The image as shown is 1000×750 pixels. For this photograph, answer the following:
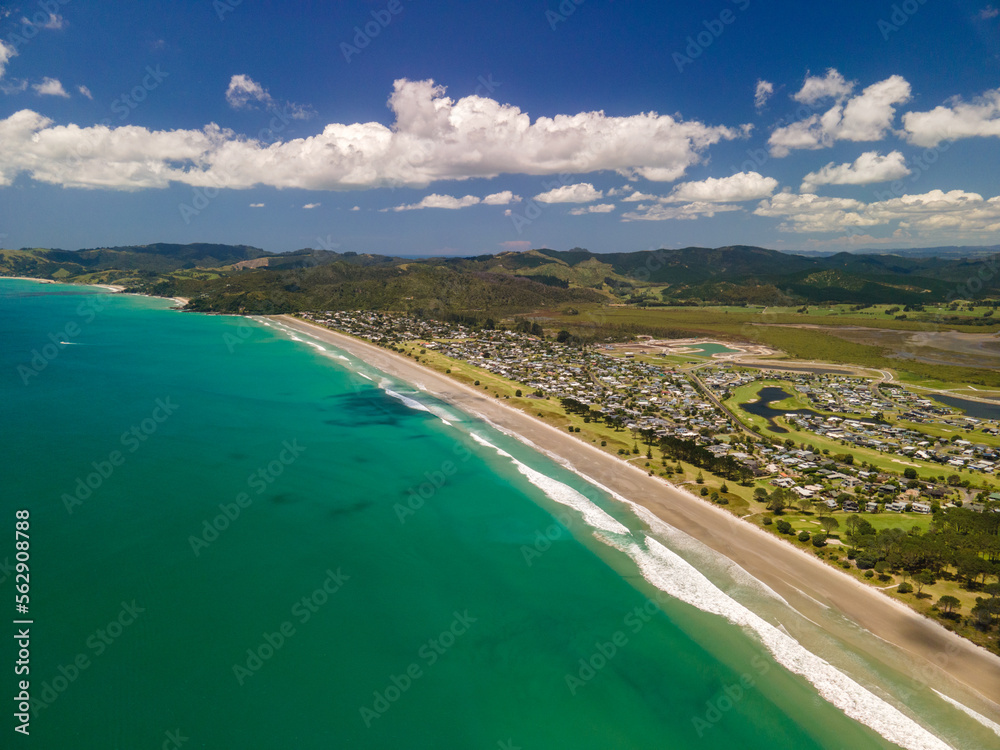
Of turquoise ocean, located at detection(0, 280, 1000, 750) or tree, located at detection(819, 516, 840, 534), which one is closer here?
turquoise ocean, located at detection(0, 280, 1000, 750)

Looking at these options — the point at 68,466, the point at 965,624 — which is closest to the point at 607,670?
the point at 965,624

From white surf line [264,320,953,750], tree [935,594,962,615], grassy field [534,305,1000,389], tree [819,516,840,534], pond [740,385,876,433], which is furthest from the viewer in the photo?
grassy field [534,305,1000,389]

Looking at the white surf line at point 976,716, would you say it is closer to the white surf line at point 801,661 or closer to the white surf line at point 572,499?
the white surf line at point 801,661

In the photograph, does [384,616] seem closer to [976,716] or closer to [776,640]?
[776,640]

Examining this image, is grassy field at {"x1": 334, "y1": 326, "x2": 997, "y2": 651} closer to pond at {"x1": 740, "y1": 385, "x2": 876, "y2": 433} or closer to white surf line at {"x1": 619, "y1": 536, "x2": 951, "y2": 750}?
pond at {"x1": 740, "y1": 385, "x2": 876, "y2": 433}

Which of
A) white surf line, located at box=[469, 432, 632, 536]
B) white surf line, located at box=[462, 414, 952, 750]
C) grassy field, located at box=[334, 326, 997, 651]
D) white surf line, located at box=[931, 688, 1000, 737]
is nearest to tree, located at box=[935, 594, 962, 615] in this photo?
grassy field, located at box=[334, 326, 997, 651]

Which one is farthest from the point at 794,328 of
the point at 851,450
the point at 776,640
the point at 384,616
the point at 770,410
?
the point at 384,616

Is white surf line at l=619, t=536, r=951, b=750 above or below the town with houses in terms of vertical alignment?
below
